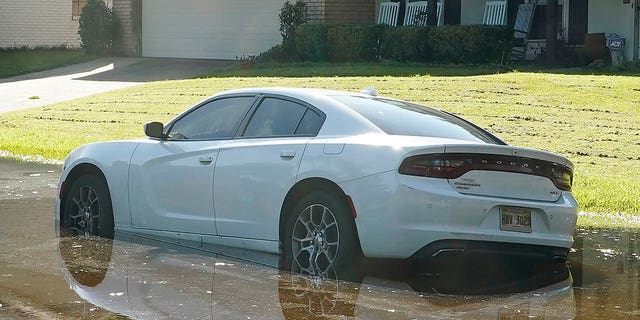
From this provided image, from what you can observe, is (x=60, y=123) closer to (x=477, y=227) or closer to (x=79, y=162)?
(x=79, y=162)

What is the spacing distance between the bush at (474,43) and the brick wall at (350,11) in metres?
5.05

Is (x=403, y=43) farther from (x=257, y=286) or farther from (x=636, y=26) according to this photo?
(x=257, y=286)

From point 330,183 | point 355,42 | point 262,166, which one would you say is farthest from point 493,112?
point 330,183

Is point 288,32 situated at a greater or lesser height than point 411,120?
greater

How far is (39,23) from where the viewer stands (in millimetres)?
40125

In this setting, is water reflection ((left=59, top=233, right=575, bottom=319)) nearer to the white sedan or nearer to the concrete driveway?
the white sedan

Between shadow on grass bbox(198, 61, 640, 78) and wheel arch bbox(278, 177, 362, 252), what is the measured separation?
14.5 meters

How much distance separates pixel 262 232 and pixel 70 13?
33466 millimetres

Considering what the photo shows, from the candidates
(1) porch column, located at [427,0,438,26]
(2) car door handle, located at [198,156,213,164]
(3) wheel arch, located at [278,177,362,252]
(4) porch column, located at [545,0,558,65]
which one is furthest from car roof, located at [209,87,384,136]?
(1) porch column, located at [427,0,438,26]

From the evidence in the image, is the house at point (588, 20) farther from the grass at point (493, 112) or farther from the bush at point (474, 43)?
the grass at point (493, 112)

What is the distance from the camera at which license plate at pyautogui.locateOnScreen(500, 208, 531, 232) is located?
26.7ft

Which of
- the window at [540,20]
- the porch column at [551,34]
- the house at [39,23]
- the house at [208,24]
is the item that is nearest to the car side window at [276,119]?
the porch column at [551,34]

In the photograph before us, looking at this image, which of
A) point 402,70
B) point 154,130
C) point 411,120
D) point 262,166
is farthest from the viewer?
point 402,70

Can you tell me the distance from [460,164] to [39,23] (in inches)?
1344
